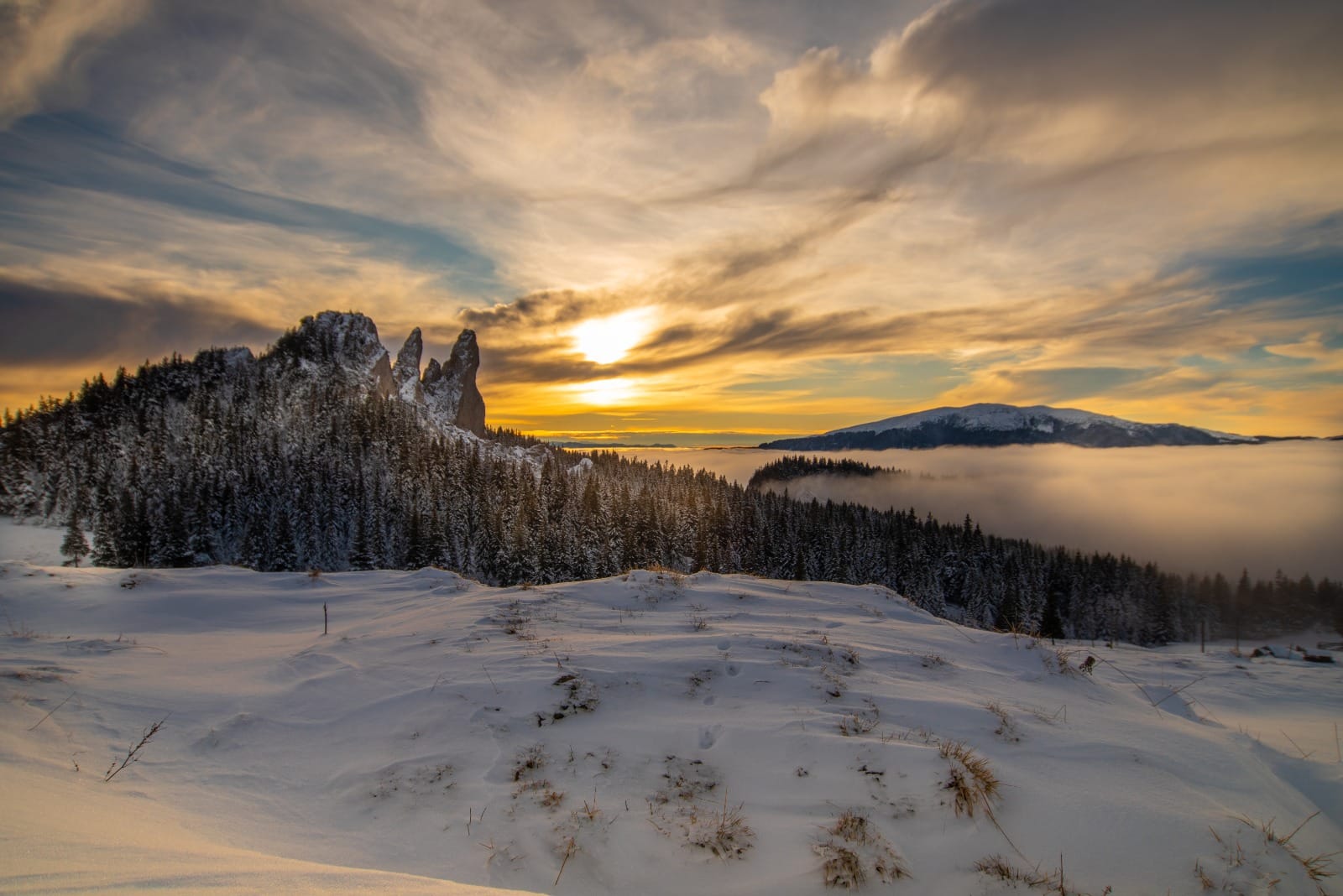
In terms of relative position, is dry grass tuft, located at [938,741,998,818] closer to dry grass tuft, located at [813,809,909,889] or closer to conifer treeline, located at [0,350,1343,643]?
dry grass tuft, located at [813,809,909,889]

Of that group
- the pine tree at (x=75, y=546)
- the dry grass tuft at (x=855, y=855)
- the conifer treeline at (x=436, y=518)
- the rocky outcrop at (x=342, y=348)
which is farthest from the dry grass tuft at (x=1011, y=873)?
the rocky outcrop at (x=342, y=348)

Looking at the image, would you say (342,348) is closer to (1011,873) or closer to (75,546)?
(75,546)

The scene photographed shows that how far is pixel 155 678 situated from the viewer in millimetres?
6316

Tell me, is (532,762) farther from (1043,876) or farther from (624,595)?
(624,595)

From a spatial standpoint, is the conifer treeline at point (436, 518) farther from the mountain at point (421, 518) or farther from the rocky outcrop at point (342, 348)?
the rocky outcrop at point (342, 348)

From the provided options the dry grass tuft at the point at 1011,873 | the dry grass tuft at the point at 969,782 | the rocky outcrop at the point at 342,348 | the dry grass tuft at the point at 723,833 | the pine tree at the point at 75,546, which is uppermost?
the rocky outcrop at the point at 342,348

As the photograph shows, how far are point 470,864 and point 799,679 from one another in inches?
181

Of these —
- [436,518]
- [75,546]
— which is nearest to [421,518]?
[436,518]

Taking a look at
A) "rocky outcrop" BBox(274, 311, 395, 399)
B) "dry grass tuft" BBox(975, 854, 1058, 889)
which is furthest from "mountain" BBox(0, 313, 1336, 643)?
"dry grass tuft" BBox(975, 854, 1058, 889)

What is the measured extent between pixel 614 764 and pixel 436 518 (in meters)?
72.3

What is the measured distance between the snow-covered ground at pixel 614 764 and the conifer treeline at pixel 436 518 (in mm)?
59275

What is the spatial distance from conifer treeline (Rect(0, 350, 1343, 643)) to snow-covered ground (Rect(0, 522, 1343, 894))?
194ft

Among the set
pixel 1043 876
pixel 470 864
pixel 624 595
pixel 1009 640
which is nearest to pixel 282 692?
pixel 470 864

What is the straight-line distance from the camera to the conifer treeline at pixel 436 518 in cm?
6894
